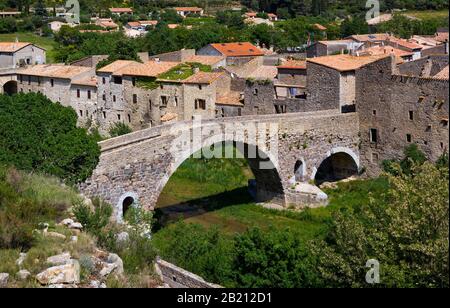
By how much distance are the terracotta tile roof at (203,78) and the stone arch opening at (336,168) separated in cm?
816

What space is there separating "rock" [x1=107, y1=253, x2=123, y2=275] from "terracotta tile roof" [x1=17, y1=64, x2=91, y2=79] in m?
32.2

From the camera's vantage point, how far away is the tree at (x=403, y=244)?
1489 cm

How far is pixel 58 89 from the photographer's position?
155ft

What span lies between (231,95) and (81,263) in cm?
2531

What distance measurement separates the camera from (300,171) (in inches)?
1239

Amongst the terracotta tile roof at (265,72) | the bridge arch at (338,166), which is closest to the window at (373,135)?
the bridge arch at (338,166)

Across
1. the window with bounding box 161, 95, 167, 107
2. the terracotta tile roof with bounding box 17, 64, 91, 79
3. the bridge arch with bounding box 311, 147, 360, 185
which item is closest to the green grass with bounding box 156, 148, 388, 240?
the bridge arch with bounding box 311, 147, 360, 185

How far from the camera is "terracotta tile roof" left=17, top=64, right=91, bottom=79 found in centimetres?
4659

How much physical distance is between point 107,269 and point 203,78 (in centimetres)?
2526

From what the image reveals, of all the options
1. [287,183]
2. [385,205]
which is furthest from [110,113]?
[385,205]

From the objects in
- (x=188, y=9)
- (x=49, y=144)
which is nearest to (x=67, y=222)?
(x=49, y=144)

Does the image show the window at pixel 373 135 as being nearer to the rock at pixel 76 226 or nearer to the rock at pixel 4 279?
the rock at pixel 76 226

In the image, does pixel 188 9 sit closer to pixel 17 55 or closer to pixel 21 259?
pixel 17 55

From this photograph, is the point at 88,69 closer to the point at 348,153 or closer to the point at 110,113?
the point at 110,113
